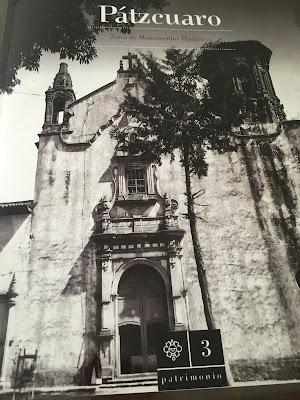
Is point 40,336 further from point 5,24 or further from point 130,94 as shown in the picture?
point 5,24

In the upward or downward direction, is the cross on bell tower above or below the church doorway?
above

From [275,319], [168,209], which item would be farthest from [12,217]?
[275,319]

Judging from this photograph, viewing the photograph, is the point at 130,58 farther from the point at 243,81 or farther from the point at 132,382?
the point at 132,382

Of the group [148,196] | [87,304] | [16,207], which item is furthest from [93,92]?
[87,304]

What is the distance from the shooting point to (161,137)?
4164 mm

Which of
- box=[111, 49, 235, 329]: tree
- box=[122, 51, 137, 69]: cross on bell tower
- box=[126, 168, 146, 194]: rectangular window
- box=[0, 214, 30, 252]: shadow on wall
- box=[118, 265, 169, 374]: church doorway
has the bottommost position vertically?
box=[118, 265, 169, 374]: church doorway

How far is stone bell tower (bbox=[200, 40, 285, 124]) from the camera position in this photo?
4266 mm

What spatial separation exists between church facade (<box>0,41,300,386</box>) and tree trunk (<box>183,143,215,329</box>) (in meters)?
0.05

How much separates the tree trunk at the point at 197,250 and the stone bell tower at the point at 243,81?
2.49 ft

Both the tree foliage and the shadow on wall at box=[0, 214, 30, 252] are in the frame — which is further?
the tree foliage

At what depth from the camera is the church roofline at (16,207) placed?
3582 mm

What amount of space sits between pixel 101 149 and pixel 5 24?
1.72 meters

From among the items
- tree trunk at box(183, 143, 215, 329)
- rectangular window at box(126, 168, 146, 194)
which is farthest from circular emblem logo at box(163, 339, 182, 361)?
rectangular window at box(126, 168, 146, 194)

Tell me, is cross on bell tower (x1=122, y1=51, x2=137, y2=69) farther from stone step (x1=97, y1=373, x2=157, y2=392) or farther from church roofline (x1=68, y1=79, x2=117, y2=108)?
stone step (x1=97, y1=373, x2=157, y2=392)
